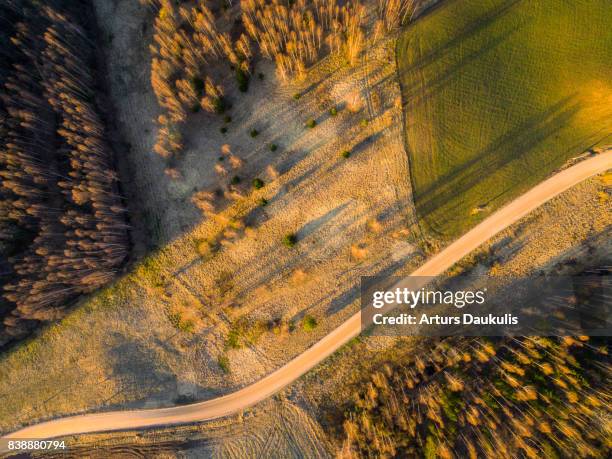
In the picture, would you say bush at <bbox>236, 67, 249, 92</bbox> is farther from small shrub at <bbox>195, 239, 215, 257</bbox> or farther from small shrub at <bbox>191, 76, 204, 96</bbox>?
small shrub at <bbox>195, 239, 215, 257</bbox>

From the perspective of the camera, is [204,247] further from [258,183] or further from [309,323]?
[309,323]

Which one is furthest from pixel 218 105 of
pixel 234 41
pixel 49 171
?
pixel 49 171

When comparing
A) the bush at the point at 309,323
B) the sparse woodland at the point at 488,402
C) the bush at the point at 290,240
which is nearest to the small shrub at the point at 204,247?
the bush at the point at 290,240

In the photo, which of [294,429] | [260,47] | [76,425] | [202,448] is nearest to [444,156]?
[260,47]

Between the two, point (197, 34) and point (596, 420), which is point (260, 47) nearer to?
point (197, 34)

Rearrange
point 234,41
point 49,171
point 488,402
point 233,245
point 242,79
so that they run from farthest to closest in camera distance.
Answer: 1. point 233,245
2. point 234,41
3. point 242,79
4. point 49,171
5. point 488,402

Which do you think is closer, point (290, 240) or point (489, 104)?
point (290, 240)
